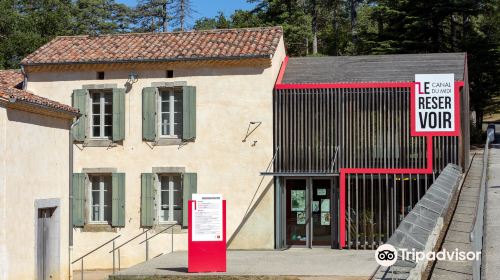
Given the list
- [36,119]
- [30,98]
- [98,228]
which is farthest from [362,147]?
[30,98]

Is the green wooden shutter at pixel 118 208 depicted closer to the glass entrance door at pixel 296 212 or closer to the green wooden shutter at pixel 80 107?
the green wooden shutter at pixel 80 107

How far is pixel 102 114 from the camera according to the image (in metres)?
23.7

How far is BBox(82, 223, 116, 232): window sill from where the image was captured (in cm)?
2319

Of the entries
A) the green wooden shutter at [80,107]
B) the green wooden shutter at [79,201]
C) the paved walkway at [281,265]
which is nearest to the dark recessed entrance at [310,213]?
the paved walkway at [281,265]

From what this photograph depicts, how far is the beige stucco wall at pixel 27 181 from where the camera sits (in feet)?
50.5

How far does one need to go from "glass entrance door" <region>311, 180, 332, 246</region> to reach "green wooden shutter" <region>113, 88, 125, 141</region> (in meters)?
6.04

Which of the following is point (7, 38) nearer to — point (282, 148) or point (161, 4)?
point (161, 4)

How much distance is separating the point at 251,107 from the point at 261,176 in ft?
6.72

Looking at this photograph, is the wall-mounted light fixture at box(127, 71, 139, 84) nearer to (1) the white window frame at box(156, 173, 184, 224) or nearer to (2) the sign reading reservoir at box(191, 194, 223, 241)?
(1) the white window frame at box(156, 173, 184, 224)

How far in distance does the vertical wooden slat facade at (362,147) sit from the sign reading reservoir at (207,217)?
202 inches

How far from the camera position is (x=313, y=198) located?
2222 cm

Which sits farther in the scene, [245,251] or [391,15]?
[391,15]

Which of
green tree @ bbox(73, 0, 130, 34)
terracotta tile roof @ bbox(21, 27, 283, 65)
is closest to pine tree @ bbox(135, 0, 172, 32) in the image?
green tree @ bbox(73, 0, 130, 34)

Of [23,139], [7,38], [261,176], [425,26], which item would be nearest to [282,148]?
[261,176]
